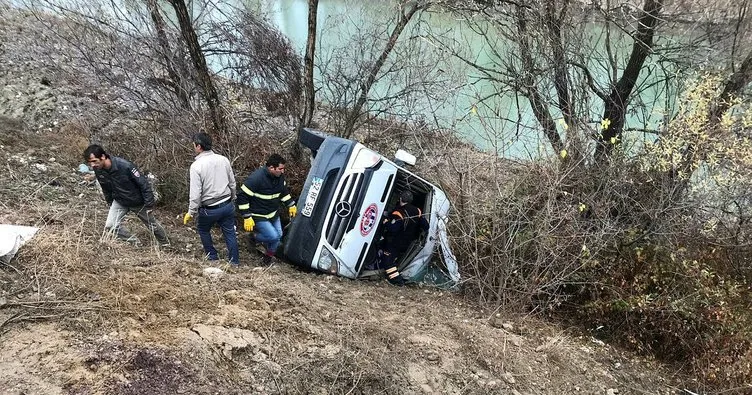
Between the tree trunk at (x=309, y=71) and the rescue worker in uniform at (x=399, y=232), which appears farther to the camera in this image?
the tree trunk at (x=309, y=71)

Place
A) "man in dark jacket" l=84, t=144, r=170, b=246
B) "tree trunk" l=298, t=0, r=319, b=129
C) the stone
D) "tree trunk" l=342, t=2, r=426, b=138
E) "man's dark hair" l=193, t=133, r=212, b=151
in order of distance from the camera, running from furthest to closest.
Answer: "tree trunk" l=342, t=2, r=426, b=138 → "tree trunk" l=298, t=0, r=319, b=129 → "man's dark hair" l=193, t=133, r=212, b=151 → "man in dark jacket" l=84, t=144, r=170, b=246 → the stone

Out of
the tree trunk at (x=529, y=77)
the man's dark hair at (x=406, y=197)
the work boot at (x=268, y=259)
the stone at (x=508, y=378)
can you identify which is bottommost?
the work boot at (x=268, y=259)

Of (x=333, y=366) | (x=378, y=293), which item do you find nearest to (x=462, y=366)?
(x=333, y=366)

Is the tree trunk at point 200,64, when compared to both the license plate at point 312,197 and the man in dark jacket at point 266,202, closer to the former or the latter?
the man in dark jacket at point 266,202

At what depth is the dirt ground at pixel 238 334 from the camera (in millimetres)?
3008

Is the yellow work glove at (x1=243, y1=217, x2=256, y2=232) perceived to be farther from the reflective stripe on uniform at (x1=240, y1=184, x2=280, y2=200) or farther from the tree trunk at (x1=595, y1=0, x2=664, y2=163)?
the tree trunk at (x1=595, y1=0, x2=664, y2=163)

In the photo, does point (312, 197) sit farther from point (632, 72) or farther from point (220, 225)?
point (632, 72)

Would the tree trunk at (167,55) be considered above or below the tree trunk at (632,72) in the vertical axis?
below

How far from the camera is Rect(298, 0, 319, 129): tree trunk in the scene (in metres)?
7.79

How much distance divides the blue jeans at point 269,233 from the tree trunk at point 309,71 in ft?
9.14

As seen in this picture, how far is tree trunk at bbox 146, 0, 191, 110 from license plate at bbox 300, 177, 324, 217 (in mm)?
3089

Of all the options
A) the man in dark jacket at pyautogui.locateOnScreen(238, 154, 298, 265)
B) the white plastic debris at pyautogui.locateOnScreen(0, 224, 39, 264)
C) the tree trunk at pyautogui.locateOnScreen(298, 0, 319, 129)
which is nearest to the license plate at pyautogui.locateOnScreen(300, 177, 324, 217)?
the man in dark jacket at pyautogui.locateOnScreen(238, 154, 298, 265)

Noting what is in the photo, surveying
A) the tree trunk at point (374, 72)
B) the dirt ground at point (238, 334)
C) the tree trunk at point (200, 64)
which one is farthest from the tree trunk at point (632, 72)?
the tree trunk at point (200, 64)

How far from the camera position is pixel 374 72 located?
8367 millimetres
